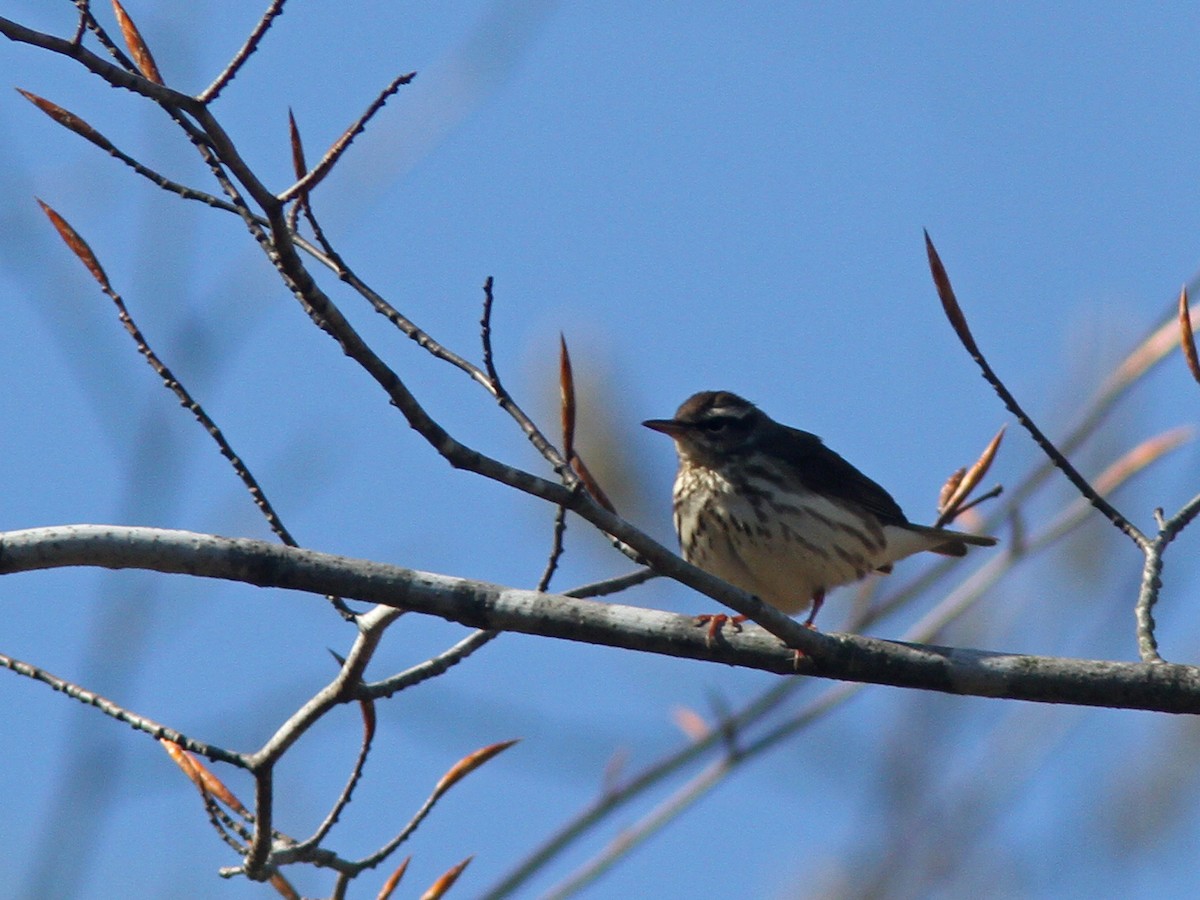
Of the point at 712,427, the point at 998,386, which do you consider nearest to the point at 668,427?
the point at 712,427

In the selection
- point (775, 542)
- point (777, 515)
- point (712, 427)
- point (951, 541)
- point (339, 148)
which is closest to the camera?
point (339, 148)

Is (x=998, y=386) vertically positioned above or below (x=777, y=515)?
below

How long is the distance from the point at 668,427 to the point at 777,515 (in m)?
0.92

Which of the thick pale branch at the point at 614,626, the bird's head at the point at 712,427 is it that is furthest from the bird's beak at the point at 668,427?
the thick pale branch at the point at 614,626

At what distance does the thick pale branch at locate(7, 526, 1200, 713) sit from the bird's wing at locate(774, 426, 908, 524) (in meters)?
3.70

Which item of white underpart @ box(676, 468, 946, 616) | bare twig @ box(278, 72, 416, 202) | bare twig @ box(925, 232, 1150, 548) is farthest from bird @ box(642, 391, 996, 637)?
bare twig @ box(278, 72, 416, 202)

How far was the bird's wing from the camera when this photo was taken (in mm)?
8484

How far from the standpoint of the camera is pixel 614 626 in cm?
446

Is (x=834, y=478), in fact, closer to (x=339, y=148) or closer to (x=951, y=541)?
(x=951, y=541)

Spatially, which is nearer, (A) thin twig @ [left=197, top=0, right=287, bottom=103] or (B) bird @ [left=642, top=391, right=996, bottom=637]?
(A) thin twig @ [left=197, top=0, right=287, bottom=103]

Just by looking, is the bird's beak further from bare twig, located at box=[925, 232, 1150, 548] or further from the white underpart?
bare twig, located at box=[925, 232, 1150, 548]

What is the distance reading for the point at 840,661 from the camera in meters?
4.58

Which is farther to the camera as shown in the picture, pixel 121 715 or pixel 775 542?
pixel 775 542

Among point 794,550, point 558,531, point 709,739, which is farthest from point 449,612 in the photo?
point 794,550
